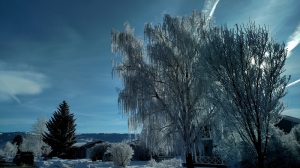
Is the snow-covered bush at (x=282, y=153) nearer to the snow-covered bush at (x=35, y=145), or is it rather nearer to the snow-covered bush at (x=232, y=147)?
the snow-covered bush at (x=232, y=147)

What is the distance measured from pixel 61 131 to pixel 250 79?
138 ft

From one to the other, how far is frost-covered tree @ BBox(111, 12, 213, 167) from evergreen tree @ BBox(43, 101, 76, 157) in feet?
108

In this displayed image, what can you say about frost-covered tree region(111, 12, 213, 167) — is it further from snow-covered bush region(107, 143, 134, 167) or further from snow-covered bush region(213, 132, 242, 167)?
snow-covered bush region(107, 143, 134, 167)

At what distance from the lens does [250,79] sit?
25.8 ft

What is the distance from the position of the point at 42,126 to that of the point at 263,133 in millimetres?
52100

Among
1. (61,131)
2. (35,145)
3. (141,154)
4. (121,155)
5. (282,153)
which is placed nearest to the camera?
(282,153)

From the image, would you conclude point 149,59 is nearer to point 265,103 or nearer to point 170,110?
point 170,110

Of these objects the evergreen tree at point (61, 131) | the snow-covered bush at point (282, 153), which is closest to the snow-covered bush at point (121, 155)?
the snow-covered bush at point (282, 153)

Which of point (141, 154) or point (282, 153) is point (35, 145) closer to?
point (141, 154)

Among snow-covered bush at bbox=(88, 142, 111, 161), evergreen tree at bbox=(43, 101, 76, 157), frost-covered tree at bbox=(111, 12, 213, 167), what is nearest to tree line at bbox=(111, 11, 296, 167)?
frost-covered tree at bbox=(111, 12, 213, 167)

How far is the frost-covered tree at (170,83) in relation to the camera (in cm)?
1355

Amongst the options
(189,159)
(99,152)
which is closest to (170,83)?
(189,159)

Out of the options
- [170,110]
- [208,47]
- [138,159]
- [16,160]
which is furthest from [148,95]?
[138,159]

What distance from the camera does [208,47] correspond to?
27.9 feet
